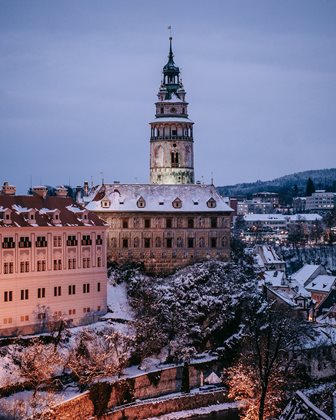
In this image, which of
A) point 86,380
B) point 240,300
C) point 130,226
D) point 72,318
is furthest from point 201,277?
point 86,380

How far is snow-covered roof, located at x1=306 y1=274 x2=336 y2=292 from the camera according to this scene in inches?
3641

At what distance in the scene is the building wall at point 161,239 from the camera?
66.3 m

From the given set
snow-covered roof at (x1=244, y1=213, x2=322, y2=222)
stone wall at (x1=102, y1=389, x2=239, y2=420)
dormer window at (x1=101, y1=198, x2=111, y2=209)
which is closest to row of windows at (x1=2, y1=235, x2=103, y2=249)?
dormer window at (x1=101, y1=198, x2=111, y2=209)

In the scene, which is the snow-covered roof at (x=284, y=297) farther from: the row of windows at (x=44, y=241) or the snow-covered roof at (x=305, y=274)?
the snow-covered roof at (x=305, y=274)

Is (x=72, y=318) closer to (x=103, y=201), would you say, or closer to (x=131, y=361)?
(x=131, y=361)

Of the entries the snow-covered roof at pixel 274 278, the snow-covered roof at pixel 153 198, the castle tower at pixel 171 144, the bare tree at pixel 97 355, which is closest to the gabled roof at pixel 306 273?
the snow-covered roof at pixel 274 278

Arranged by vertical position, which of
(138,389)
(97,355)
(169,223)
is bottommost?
(138,389)

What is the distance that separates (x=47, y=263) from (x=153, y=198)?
16845 mm

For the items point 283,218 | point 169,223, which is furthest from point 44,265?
point 283,218

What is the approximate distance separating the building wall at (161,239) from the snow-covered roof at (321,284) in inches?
1117

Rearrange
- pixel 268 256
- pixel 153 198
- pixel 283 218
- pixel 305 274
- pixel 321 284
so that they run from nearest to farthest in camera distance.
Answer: pixel 153 198, pixel 321 284, pixel 305 274, pixel 268 256, pixel 283 218

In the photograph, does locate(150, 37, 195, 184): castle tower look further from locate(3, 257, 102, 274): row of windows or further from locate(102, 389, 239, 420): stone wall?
locate(102, 389, 239, 420): stone wall

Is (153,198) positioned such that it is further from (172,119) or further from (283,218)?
(283,218)

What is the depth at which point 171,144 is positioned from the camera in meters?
76.5
